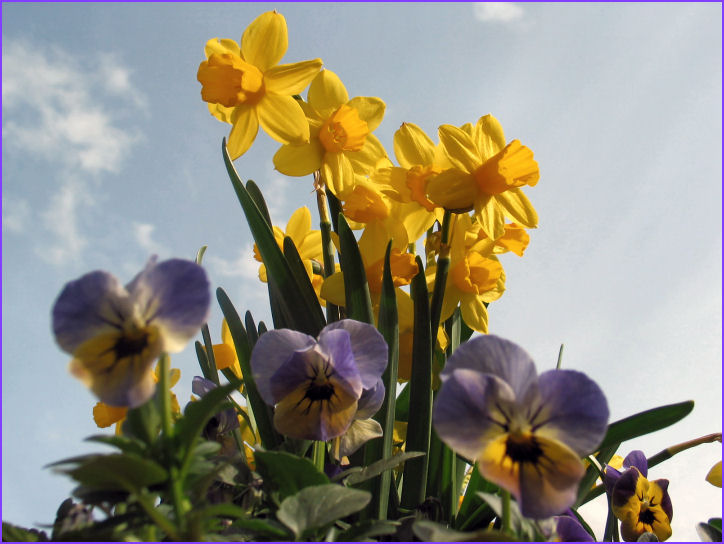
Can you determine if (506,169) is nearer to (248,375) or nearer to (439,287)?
(439,287)

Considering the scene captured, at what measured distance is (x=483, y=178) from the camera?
117 centimetres

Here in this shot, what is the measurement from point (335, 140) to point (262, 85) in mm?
199

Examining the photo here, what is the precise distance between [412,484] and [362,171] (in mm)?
696

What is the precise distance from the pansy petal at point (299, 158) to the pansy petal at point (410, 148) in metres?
0.18

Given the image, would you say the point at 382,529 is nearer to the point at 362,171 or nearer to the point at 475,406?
the point at 475,406

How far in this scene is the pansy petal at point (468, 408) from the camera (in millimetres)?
545

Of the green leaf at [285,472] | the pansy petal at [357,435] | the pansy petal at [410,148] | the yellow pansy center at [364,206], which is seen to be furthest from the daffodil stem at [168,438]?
the pansy petal at [410,148]

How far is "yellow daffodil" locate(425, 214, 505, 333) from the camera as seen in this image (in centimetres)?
122

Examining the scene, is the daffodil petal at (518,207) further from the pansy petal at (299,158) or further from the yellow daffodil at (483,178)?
the pansy petal at (299,158)

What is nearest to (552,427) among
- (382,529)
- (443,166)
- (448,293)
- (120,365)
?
(382,529)

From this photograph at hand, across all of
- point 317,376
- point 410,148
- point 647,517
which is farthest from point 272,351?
point 647,517

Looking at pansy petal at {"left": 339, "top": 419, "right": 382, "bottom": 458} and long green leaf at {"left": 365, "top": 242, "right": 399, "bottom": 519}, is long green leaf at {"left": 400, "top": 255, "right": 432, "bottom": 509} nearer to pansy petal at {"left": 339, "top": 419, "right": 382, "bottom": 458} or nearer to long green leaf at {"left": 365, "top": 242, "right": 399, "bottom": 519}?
long green leaf at {"left": 365, "top": 242, "right": 399, "bottom": 519}

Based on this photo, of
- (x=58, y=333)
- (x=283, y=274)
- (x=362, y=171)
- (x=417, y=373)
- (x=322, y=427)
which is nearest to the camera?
(x=58, y=333)

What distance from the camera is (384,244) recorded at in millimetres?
1256
